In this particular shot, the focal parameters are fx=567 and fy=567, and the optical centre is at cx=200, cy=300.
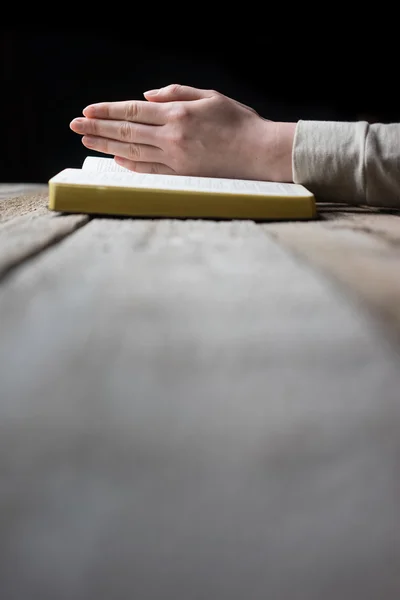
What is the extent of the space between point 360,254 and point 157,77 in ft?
5.30

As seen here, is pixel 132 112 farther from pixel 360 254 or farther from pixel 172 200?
pixel 360 254

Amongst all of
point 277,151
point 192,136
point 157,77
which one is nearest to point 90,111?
point 192,136

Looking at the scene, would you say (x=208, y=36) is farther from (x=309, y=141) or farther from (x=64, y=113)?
(x=309, y=141)

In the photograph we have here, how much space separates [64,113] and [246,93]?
1.98 feet

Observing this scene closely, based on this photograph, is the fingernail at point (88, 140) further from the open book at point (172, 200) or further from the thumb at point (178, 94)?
Answer: the open book at point (172, 200)

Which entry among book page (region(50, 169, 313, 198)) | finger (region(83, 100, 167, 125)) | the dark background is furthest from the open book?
the dark background

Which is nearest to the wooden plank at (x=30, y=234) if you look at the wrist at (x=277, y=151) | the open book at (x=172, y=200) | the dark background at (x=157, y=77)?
the open book at (x=172, y=200)

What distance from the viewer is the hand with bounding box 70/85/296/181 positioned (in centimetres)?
70

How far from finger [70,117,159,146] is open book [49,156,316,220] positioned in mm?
198

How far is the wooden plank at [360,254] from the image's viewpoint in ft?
0.85

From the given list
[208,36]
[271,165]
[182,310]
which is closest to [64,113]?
[208,36]

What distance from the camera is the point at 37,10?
166cm

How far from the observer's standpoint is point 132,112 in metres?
0.76

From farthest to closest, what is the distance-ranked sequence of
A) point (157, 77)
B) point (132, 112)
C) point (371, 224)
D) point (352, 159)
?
point (157, 77)
point (132, 112)
point (352, 159)
point (371, 224)
